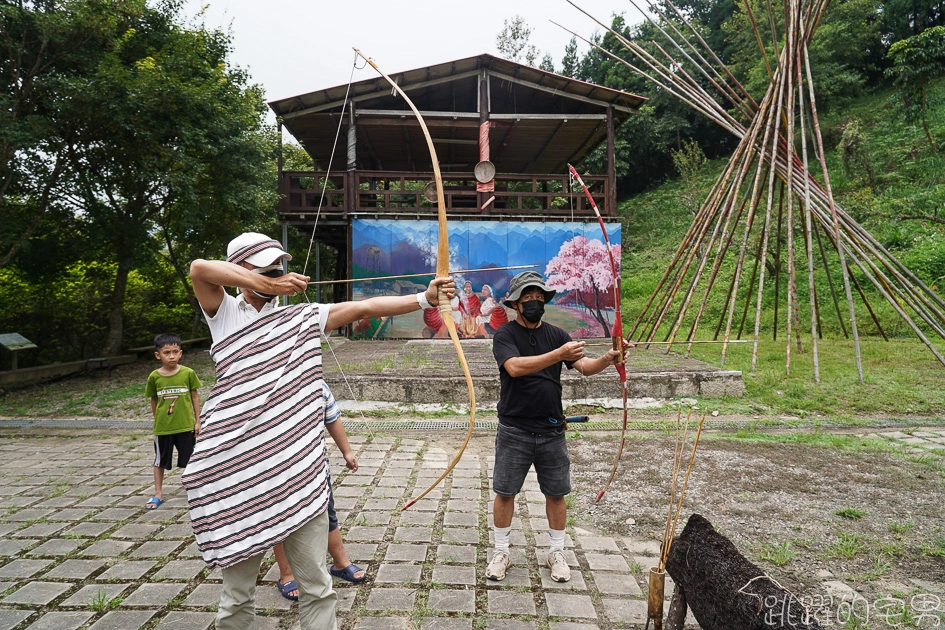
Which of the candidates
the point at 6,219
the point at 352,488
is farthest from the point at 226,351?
the point at 6,219

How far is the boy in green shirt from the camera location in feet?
11.9

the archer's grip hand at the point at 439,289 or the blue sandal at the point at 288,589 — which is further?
the blue sandal at the point at 288,589

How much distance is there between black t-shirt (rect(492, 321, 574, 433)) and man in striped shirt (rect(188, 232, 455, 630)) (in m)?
0.98

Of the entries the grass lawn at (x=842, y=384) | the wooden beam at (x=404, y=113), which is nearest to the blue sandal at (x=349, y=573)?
the grass lawn at (x=842, y=384)

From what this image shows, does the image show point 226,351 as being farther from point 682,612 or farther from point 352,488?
point 352,488

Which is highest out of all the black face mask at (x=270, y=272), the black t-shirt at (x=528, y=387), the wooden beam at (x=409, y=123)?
the wooden beam at (x=409, y=123)

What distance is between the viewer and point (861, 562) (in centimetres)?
273

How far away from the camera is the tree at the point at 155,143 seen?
27.7 ft

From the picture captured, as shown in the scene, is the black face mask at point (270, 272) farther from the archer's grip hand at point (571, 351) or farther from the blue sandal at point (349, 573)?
the blue sandal at point (349, 573)

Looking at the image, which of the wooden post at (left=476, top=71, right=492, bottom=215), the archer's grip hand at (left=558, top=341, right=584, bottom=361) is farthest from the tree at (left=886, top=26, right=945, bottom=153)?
the archer's grip hand at (left=558, top=341, right=584, bottom=361)

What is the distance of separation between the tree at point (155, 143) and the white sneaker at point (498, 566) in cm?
929

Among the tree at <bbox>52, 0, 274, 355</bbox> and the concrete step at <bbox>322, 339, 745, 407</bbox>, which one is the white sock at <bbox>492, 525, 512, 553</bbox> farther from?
the tree at <bbox>52, 0, 274, 355</bbox>

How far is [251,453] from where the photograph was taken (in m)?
1.80

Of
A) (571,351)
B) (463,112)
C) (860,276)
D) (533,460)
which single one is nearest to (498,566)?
(533,460)
